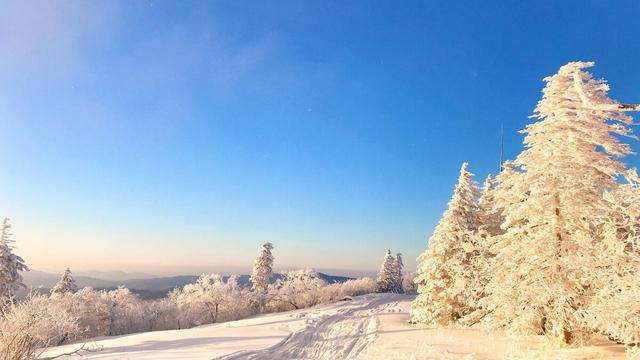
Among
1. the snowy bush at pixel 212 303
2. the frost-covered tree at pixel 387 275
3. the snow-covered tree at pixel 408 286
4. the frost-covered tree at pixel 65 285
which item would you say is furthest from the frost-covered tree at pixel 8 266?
the snow-covered tree at pixel 408 286

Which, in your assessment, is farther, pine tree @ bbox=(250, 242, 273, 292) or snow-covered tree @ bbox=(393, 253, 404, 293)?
snow-covered tree @ bbox=(393, 253, 404, 293)

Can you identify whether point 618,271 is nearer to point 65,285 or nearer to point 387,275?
point 65,285

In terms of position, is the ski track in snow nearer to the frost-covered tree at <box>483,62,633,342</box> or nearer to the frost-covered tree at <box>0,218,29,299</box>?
the frost-covered tree at <box>483,62,633,342</box>

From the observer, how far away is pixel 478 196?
25922 mm

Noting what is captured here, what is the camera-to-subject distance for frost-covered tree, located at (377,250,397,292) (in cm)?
7169

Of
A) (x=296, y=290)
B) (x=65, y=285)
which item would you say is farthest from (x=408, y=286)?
(x=65, y=285)

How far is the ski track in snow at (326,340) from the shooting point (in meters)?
16.5

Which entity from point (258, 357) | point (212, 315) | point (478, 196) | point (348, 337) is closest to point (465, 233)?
point (478, 196)

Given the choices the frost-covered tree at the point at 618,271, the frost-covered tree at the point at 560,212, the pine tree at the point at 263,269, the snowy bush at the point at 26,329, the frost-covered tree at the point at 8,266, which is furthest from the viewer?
the pine tree at the point at 263,269

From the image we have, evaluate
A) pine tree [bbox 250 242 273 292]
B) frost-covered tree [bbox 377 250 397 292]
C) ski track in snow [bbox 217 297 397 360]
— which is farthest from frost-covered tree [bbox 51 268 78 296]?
frost-covered tree [bbox 377 250 397 292]

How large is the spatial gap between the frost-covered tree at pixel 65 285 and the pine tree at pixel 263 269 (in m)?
22.8

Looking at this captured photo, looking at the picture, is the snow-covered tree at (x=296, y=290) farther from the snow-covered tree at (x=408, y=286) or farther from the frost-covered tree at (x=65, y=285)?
the frost-covered tree at (x=65, y=285)

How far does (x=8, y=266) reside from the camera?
34781 mm

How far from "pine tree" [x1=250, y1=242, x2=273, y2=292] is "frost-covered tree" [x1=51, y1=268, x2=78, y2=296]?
2283 cm
